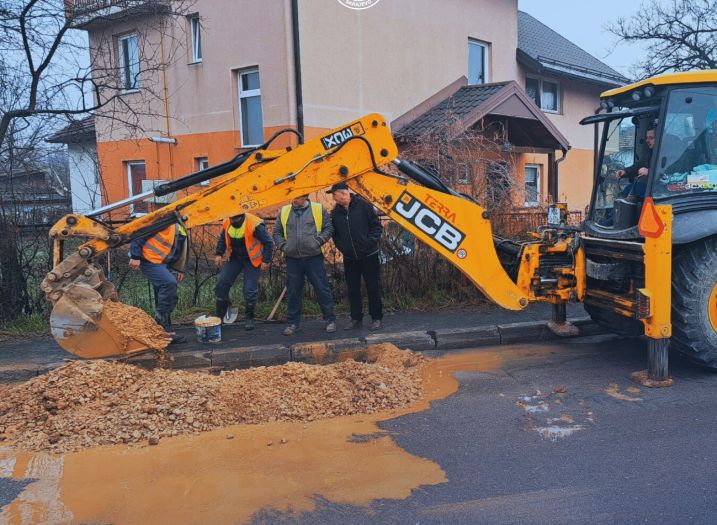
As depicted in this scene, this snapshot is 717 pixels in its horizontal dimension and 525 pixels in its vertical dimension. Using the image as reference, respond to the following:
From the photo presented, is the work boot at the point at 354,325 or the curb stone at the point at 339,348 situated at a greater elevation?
the work boot at the point at 354,325

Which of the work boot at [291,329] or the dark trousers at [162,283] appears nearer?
the dark trousers at [162,283]

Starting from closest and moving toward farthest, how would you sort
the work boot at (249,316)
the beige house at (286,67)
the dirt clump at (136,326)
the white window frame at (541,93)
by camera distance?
the dirt clump at (136,326) → the work boot at (249,316) → the beige house at (286,67) → the white window frame at (541,93)

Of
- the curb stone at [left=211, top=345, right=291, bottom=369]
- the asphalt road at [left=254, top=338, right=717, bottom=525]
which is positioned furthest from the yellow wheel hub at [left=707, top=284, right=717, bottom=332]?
the curb stone at [left=211, top=345, right=291, bottom=369]

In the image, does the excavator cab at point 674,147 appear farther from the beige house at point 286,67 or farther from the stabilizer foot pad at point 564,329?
the beige house at point 286,67

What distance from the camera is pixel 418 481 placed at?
3.79 m

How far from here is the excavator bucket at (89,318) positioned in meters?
5.27

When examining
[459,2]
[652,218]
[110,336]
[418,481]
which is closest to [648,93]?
[652,218]

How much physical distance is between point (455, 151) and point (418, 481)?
586cm

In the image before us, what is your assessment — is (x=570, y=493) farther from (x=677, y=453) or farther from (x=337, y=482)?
(x=337, y=482)

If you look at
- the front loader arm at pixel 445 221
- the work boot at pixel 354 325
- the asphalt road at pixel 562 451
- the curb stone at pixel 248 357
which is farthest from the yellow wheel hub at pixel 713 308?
the curb stone at pixel 248 357

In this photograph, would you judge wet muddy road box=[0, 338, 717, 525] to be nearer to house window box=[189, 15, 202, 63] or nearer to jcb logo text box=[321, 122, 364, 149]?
jcb logo text box=[321, 122, 364, 149]

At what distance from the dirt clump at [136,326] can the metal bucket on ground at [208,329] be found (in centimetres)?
50

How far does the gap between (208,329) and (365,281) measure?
6.46 ft

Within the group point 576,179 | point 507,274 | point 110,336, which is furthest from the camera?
point 576,179
